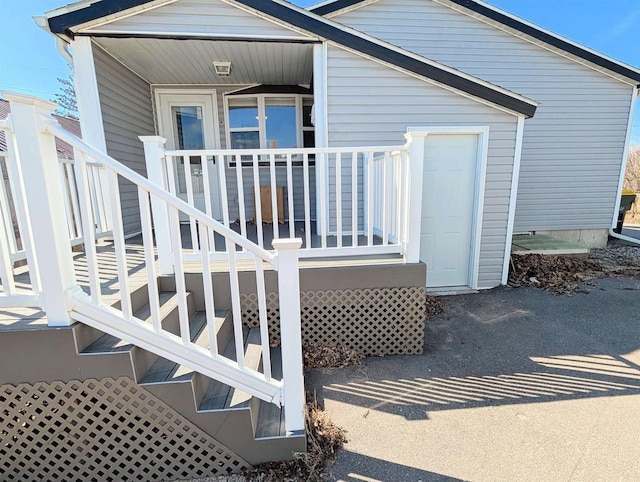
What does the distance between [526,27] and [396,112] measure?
12.5 ft

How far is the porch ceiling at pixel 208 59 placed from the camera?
3.90 m

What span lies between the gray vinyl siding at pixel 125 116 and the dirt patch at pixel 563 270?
18.9 ft

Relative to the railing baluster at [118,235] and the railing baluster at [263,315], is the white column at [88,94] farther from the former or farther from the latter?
the railing baluster at [263,315]

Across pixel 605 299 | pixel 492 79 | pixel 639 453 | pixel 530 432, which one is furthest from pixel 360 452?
pixel 492 79

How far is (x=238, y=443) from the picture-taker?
1.76 m

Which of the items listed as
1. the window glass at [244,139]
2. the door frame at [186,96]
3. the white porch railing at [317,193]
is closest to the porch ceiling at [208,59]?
the door frame at [186,96]

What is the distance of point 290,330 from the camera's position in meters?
1.74

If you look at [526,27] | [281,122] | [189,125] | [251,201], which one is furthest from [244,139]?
[526,27]

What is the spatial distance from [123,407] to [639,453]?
2.97 m

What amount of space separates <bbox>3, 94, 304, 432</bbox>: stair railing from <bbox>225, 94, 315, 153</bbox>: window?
4.34 m

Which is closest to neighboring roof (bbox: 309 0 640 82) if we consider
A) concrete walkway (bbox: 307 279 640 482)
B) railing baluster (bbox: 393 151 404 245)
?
railing baluster (bbox: 393 151 404 245)

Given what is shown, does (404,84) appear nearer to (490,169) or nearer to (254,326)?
(490,169)

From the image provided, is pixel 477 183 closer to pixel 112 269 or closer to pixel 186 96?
pixel 112 269

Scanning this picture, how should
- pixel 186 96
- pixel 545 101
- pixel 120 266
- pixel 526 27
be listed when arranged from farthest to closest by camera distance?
1. pixel 545 101
2. pixel 526 27
3. pixel 186 96
4. pixel 120 266
